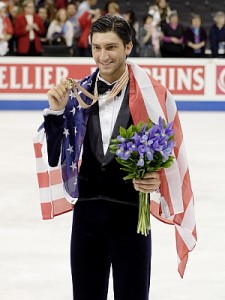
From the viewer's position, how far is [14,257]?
19.6 ft

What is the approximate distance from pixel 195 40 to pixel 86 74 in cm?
230

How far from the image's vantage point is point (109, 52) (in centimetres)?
328

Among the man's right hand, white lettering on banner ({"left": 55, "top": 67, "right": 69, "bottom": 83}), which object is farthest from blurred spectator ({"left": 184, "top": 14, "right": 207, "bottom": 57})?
the man's right hand

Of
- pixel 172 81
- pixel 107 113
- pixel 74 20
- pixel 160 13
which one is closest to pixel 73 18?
pixel 74 20

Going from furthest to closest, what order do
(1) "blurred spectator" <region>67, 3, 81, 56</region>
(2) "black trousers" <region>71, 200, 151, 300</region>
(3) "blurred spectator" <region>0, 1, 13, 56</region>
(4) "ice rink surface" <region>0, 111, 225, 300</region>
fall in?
(1) "blurred spectator" <region>67, 3, 81, 56</region> → (3) "blurred spectator" <region>0, 1, 13, 56</region> → (4) "ice rink surface" <region>0, 111, 225, 300</region> → (2) "black trousers" <region>71, 200, 151, 300</region>

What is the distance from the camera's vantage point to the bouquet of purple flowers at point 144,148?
3.10 meters

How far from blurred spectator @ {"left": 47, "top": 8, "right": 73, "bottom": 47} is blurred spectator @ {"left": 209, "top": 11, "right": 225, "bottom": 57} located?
8.53 feet

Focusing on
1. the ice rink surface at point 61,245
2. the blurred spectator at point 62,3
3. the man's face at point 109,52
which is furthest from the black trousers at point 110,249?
the blurred spectator at point 62,3

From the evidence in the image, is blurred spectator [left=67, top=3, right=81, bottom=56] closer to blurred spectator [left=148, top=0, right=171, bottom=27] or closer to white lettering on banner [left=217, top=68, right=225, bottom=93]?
blurred spectator [left=148, top=0, right=171, bottom=27]

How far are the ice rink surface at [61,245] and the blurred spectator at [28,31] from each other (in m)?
5.33

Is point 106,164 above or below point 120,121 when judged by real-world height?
below

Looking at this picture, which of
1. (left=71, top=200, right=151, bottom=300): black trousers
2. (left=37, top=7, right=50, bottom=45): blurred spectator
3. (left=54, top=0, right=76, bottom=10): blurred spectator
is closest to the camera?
(left=71, top=200, right=151, bottom=300): black trousers

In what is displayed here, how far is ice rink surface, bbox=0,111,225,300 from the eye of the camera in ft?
17.5

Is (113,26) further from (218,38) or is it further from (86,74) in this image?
(218,38)
